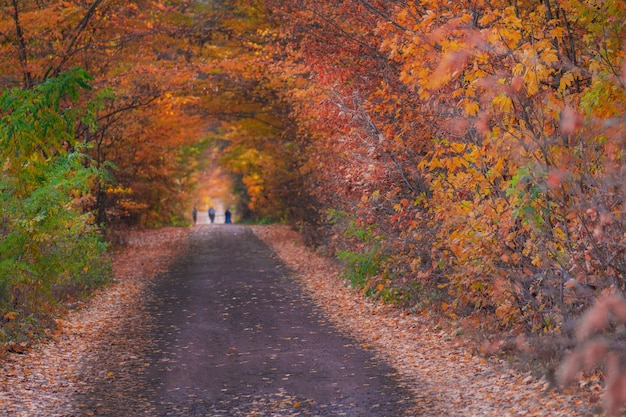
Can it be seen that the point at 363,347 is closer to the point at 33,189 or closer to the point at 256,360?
the point at 256,360

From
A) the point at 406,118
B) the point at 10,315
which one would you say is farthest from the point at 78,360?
the point at 406,118

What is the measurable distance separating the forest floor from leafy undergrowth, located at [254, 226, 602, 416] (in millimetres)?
10

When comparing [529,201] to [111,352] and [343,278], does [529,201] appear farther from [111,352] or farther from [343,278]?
[343,278]

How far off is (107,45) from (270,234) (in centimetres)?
1730

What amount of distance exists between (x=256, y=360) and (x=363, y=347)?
1.56 metres

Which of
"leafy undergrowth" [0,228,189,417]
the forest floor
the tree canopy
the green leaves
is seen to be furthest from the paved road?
the green leaves

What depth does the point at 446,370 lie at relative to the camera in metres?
9.12

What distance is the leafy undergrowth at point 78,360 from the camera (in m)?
8.18

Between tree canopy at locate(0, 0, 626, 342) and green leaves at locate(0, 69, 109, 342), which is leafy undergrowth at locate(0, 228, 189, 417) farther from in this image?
tree canopy at locate(0, 0, 626, 342)

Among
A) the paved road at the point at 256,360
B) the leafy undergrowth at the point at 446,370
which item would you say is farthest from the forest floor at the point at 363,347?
the paved road at the point at 256,360

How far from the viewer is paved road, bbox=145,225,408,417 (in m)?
7.91

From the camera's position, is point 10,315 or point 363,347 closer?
point 363,347

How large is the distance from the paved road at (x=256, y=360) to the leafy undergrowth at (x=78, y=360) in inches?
17.0

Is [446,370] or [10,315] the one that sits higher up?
[10,315]
